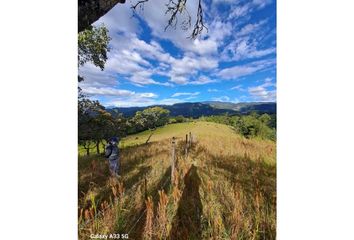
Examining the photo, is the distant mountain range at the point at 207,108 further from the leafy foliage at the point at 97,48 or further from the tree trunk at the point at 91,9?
the tree trunk at the point at 91,9

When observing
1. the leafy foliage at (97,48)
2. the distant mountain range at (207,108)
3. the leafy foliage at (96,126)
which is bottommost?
the leafy foliage at (96,126)

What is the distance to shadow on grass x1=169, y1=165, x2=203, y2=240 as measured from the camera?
3484 millimetres

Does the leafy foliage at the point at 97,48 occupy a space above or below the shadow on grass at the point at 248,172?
above

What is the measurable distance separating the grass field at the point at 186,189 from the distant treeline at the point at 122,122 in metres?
0.09

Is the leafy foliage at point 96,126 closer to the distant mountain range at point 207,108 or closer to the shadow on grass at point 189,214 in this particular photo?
the distant mountain range at point 207,108

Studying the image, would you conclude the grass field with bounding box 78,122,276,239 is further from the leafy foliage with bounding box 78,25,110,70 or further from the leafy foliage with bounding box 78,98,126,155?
the leafy foliage with bounding box 78,25,110,70

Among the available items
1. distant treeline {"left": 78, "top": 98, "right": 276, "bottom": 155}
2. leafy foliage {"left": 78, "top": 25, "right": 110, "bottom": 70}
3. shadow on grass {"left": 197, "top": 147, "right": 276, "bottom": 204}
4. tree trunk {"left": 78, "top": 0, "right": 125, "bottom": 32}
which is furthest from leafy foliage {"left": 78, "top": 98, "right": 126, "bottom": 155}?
tree trunk {"left": 78, "top": 0, "right": 125, "bottom": 32}

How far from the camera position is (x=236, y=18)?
3930mm

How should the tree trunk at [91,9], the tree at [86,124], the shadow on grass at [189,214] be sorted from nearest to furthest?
the tree trunk at [91,9] < the shadow on grass at [189,214] < the tree at [86,124]

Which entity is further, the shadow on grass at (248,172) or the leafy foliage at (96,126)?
the leafy foliage at (96,126)

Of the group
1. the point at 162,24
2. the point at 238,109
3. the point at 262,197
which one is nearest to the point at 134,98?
the point at 162,24

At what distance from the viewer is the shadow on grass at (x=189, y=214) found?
3484mm

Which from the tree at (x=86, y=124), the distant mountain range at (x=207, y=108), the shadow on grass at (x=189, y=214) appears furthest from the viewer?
the tree at (x=86, y=124)

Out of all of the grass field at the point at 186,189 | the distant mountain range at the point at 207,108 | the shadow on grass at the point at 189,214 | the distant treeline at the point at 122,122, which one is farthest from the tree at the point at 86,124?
the shadow on grass at the point at 189,214
